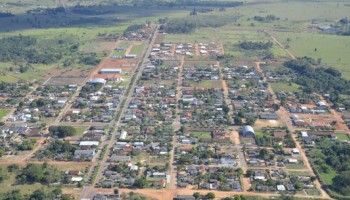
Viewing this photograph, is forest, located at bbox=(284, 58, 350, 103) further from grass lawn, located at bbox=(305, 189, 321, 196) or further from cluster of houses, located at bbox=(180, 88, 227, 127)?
grass lawn, located at bbox=(305, 189, 321, 196)

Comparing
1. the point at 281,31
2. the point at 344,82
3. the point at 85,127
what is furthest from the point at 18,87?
the point at 281,31

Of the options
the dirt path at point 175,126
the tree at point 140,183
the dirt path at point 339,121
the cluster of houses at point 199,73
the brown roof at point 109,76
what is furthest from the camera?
the brown roof at point 109,76

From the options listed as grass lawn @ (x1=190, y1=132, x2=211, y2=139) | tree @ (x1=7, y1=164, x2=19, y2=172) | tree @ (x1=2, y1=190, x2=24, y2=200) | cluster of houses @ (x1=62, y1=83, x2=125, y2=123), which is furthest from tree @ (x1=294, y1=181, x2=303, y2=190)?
tree @ (x1=7, y1=164, x2=19, y2=172)

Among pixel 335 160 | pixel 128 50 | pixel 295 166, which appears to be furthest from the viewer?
pixel 128 50

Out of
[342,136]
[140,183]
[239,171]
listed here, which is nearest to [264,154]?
[239,171]

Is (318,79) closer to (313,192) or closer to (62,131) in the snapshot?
(313,192)

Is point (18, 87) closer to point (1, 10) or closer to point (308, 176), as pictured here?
point (308, 176)

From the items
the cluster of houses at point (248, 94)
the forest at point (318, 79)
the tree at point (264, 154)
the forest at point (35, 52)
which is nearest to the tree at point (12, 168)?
the tree at point (264, 154)

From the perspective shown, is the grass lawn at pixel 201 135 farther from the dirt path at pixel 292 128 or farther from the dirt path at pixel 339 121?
the dirt path at pixel 339 121
